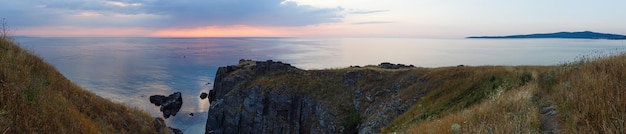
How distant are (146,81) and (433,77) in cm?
9207

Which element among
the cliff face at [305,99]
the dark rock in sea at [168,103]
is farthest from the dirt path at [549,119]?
the dark rock in sea at [168,103]

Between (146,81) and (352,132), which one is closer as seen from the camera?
(352,132)

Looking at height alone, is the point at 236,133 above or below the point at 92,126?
below

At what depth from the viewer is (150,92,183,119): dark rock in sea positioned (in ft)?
249

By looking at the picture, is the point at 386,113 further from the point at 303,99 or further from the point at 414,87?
the point at 303,99

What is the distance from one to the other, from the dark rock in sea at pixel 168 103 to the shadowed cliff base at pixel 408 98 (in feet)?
49.2

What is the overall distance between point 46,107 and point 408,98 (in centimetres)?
3235

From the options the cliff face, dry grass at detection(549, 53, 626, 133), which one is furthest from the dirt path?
the cliff face

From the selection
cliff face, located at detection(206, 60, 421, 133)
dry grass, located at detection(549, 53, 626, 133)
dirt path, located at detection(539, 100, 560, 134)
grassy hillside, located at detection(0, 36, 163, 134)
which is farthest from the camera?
cliff face, located at detection(206, 60, 421, 133)

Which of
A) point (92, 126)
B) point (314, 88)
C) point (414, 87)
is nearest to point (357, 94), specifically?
point (314, 88)

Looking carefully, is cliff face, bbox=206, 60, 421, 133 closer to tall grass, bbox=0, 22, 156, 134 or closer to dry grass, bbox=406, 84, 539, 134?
dry grass, bbox=406, 84, 539, 134

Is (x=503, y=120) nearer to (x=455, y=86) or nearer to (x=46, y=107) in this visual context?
(x=46, y=107)

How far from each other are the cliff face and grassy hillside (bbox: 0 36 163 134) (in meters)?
28.1

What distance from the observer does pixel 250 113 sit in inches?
2051
